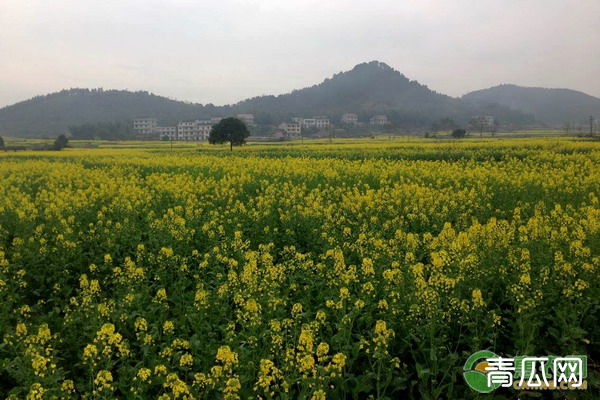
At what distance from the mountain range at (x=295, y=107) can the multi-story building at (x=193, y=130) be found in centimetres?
1570

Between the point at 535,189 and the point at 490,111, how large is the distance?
15995 centimetres

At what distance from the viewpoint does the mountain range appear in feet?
412

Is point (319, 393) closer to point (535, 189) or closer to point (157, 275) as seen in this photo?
point (157, 275)

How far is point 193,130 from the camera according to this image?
117250 mm

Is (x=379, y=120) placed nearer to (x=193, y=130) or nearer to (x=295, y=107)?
(x=295, y=107)

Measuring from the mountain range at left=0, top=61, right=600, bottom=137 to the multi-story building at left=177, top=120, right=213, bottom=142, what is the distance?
15.7m

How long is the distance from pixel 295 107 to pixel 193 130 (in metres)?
57.9

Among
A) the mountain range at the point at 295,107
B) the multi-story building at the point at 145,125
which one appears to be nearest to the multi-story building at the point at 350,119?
the mountain range at the point at 295,107

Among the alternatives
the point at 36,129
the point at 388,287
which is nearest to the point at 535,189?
the point at 388,287

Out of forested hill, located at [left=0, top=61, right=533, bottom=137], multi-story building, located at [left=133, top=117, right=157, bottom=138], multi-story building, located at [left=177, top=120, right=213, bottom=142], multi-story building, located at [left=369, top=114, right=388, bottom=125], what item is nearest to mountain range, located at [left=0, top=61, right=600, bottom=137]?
forested hill, located at [left=0, top=61, right=533, bottom=137]

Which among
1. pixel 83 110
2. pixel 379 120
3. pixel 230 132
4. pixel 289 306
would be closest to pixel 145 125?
pixel 83 110

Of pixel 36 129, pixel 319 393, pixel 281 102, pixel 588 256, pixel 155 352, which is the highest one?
pixel 281 102

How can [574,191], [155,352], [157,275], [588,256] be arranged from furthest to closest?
[574,191] < [157,275] < [588,256] < [155,352]

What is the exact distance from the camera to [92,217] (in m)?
10.9
